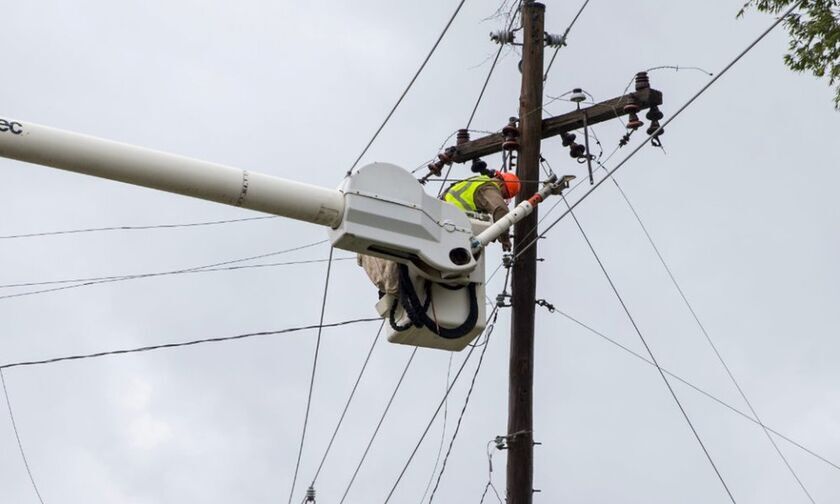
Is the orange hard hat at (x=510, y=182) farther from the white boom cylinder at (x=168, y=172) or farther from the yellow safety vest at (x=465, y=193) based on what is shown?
the white boom cylinder at (x=168, y=172)

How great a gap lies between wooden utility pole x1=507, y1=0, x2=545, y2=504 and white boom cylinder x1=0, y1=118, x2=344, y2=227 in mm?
3868

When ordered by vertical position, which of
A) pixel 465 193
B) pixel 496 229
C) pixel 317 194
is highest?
pixel 465 193

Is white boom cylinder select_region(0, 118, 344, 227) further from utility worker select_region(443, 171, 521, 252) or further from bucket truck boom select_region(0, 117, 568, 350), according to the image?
utility worker select_region(443, 171, 521, 252)

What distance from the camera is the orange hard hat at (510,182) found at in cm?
1425

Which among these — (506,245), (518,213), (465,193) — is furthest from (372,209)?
(506,245)

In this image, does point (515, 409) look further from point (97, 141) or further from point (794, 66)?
point (97, 141)

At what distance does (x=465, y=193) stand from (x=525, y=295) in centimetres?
107

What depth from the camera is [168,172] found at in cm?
1011

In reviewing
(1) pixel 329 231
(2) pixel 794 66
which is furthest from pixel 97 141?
(2) pixel 794 66

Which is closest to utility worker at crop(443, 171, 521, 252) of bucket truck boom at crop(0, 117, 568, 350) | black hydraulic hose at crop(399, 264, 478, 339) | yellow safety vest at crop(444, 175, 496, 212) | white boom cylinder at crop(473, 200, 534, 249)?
yellow safety vest at crop(444, 175, 496, 212)

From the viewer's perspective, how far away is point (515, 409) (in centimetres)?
1414

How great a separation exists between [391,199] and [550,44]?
5116 mm

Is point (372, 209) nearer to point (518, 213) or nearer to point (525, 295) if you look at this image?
point (518, 213)

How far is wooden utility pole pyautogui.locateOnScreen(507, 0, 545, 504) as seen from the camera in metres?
13.9
